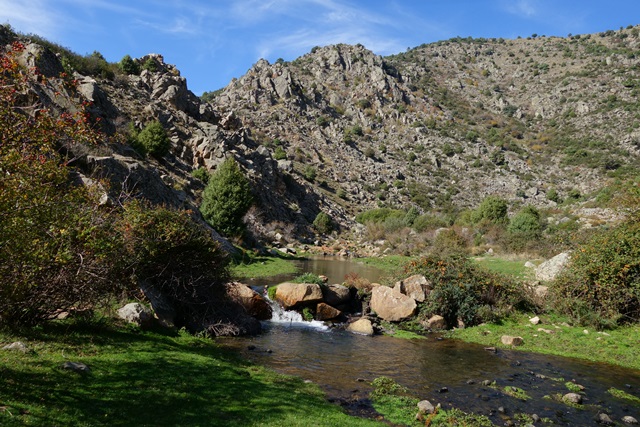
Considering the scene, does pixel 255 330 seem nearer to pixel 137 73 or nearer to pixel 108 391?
pixel 108 391

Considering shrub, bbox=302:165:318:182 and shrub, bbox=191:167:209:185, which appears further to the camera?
shrub, bbox=302:165:318:182

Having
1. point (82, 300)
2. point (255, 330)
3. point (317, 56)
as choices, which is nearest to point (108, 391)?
point (82, 300)

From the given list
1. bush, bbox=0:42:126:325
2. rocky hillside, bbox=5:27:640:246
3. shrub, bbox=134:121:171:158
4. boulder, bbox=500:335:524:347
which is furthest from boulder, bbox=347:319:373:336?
shrub, bbox=134:121:171:158

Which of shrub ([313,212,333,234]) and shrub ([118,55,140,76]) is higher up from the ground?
shrub ([118,55,140,76])

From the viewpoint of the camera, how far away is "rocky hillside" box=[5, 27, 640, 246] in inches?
2785

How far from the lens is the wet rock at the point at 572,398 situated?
1334 cm

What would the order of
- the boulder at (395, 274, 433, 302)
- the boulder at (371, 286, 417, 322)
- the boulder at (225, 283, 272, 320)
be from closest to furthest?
1. the boulder at (225, 283, 272, 320)
2. the boulder at (371, 286, 417, 322)
3. the boulder at (395, 274, 433, 302)

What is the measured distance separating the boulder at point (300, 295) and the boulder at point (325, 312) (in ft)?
1.67

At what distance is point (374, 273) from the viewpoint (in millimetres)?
42312

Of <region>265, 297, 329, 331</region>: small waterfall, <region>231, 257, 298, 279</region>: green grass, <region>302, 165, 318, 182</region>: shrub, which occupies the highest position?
<region>302, 165, 318, 182</region>: shrub

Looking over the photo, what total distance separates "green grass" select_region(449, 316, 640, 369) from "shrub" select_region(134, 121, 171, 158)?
4576 centimetres

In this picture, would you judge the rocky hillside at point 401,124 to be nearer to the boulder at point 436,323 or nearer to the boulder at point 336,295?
the boulder at point 336,295

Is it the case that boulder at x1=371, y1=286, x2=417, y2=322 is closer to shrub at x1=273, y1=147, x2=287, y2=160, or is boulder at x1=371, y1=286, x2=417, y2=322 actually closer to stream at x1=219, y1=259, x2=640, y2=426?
stream at x1=219, y1=259, x2=640, y2=426

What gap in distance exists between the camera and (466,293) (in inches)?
967
